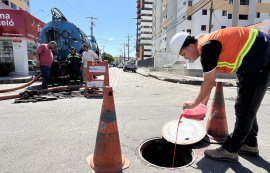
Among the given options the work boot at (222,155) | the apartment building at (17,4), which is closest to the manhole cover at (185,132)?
the work boot at (222,155)

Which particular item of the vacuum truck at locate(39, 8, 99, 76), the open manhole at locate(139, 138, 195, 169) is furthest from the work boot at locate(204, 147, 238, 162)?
the vacuum truck at locate(39, 8, 99, 76)

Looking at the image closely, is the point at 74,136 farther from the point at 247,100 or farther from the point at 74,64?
the point at 74,64

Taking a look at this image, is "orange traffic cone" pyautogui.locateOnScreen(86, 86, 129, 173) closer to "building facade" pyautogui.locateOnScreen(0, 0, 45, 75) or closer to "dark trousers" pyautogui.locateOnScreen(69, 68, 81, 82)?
"dark trousers" pyautogui.locateOnScreen(69, 68, 81, 82)

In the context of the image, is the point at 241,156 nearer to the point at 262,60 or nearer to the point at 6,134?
the point at 262,60

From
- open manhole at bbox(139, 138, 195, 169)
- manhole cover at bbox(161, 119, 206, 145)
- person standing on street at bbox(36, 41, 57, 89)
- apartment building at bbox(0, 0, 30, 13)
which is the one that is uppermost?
apartment building at bbox(0, 0, 30, 13)

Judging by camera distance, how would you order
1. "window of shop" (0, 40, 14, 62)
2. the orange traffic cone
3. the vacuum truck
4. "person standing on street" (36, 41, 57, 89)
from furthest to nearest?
"window of shop" (0, 40, 14, 62) < the vacuum truck < "person standing on street" (36, 41, 57, 89) < the orange traffic cone

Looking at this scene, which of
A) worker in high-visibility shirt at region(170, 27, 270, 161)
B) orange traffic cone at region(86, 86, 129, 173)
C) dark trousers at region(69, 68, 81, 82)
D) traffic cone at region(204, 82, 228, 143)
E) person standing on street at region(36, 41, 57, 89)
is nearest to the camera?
worker in high-visibility shirt at region(170, 27, 270, 161)

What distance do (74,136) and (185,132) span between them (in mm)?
1843

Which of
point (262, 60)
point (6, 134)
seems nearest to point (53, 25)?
point (6, 134)

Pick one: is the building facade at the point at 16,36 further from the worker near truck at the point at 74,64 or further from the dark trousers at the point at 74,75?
the dark trousers at the point at 74,75

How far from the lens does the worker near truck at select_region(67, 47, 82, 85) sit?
7.95 m

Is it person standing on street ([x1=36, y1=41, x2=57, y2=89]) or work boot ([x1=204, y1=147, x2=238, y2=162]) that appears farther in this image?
person standing on street ([x1=36, y1=41, x2=57, y2=89])

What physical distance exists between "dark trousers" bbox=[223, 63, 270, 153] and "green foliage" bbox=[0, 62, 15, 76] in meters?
14.0

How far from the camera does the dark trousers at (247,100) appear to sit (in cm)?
202
